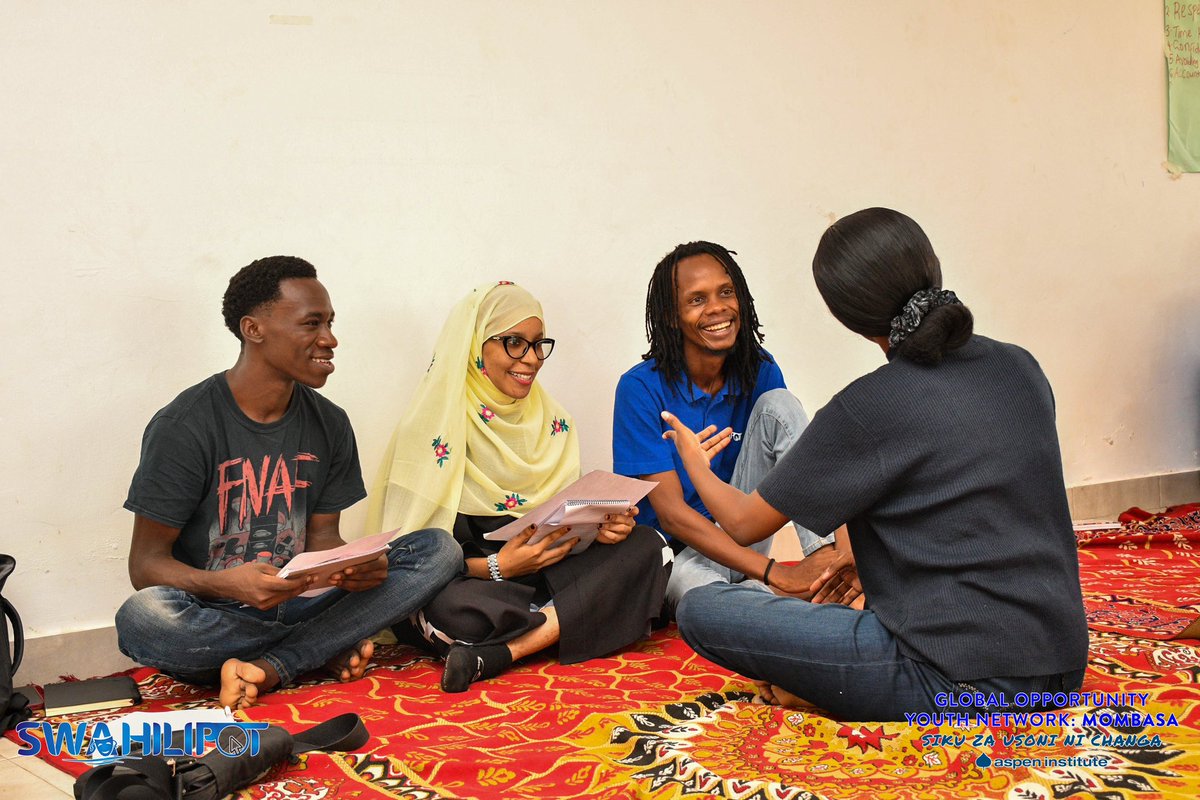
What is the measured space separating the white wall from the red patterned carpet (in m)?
0.97

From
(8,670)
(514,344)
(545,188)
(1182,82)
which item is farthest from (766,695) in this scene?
(1182,82)

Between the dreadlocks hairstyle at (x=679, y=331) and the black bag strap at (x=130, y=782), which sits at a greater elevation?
the dreadlocks hairstyle at (x=679, y=331)

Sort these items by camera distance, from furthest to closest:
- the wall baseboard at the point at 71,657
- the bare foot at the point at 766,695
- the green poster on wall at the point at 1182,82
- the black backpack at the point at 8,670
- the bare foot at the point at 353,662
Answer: the green poster on wall at the point at 1182,82
the wall baseboard at the point at 71,657
the bare foot at the point at 353,662
the black backpack at the point at 8,670
the bare foot at the point at 766,695

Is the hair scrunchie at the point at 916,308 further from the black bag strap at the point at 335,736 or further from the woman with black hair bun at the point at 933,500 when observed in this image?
the black bag strap at the point at 335,736

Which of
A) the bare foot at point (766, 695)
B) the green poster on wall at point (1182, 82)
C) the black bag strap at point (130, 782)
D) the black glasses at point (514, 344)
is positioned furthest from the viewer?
the green poster on wall at point (1182, 82)

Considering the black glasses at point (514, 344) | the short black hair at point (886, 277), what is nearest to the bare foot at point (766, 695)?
the short black hair at point (886, 277)

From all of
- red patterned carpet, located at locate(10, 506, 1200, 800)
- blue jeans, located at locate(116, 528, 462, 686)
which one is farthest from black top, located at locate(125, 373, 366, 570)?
red patterned carpet, located at locate(10, 506, 1200, 800)

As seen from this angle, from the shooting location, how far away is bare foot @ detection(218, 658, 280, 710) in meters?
2.76

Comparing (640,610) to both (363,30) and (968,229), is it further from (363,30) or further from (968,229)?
(968,229)

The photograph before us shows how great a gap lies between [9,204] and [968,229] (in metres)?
4.05

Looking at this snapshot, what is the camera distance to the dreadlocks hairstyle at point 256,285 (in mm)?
3064

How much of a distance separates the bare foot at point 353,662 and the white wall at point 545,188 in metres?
0.72

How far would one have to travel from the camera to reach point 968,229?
5324 millimetres

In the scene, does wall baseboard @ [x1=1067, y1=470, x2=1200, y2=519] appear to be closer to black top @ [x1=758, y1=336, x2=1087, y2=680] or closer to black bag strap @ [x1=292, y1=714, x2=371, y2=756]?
black top @ [x1=758, y1=336, x2=1087, y2=680]
